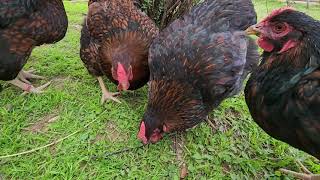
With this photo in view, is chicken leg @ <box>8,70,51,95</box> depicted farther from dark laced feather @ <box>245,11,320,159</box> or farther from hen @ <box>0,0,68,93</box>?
dark laced feather @ <box>245,11,320,159</box>

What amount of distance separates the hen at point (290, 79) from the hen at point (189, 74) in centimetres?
52

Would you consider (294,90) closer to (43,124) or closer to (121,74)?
(121,74)

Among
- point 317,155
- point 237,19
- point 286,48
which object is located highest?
point 286,48

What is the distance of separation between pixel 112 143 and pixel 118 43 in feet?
3.33

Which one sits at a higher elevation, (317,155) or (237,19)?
(237,19)

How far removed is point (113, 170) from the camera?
2.92 meters

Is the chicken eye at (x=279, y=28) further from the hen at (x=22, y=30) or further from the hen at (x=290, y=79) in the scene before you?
the hen at (x=22, y=30)

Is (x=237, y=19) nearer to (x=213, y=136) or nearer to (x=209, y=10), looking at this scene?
(x=209, y=10)

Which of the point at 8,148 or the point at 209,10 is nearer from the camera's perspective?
the point at 8,148

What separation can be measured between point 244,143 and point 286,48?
118 centimetres

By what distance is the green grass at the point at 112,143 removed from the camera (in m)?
2.94

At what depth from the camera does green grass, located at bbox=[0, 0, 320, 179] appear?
9.63 feet

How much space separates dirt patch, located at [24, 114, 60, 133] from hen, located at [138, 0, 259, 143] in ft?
2.99

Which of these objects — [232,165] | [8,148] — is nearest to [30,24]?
[8,148]
